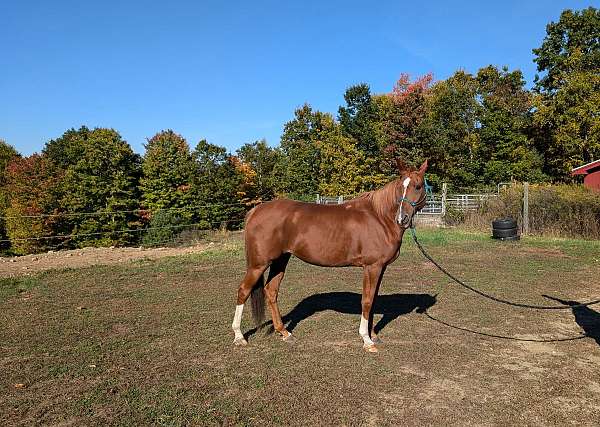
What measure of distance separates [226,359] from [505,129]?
36963mm

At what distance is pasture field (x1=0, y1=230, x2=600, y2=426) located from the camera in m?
3.67

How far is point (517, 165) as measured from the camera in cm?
3441

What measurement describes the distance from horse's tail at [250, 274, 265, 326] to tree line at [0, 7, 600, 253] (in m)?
21.0

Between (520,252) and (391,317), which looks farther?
(520,252)

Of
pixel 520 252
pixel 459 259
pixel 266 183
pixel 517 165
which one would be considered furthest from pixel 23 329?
pixel 517 165

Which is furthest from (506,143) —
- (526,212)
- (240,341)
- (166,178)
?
(240,341)

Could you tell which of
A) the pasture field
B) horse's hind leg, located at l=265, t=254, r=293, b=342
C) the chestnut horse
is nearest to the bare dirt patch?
the pasture field

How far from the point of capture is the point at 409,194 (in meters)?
5.06

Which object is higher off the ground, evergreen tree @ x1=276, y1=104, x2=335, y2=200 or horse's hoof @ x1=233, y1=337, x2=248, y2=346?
evergreen tree @ x1=276, y1=104, x2=335, y2=200

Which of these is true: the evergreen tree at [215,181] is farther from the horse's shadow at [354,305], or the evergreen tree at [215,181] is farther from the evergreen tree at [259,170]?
the horse's shadow at [354,305]

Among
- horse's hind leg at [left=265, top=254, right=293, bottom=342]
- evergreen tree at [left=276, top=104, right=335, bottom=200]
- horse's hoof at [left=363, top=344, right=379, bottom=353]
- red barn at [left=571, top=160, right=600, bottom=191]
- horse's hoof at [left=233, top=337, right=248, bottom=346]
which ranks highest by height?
evergreen tree at [left=276, top=104, right=335, bottom=200]

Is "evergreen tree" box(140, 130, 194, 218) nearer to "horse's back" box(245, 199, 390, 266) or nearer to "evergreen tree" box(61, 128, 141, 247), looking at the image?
"evergreen tree" box(61, 128, 141, 247)

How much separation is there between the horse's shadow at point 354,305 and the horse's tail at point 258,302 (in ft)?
0.83

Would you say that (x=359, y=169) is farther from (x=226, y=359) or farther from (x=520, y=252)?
(x=226, y=359)
